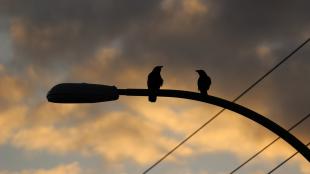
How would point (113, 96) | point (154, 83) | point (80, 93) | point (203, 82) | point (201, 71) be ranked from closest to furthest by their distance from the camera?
point (80, 93) < point (113, 96) < point (154, 83) < point (203, 82) < point (201, 71)

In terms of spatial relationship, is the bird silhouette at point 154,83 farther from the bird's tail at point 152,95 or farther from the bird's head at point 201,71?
the bird's head at point 201,71

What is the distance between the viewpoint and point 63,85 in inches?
284

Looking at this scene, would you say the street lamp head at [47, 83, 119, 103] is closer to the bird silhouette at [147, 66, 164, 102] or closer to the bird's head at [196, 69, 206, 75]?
the bird silhouette at [147, 66, 164, 102]

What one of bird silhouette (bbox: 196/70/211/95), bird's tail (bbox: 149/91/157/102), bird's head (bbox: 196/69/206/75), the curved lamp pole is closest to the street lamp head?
the curved lamp pole

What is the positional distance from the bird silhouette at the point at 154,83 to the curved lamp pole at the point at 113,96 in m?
0.07

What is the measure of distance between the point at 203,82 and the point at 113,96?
2.11 m

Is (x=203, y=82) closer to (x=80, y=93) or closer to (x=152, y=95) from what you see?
(x=152, y=95)

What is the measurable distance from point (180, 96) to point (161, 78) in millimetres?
1341

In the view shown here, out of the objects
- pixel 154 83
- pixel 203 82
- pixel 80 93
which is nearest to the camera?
pixel 80 93

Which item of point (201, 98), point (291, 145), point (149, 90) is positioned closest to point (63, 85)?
point (149, 90)

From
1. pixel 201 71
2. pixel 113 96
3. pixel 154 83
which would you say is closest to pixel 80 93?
pixel 113 96

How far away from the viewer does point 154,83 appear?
7957 millimetres

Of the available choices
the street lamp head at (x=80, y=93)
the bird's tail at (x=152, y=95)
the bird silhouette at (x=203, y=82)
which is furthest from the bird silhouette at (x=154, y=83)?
the bird silhouette at (x=203, y=82)

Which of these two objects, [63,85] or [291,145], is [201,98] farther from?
[63,85]
